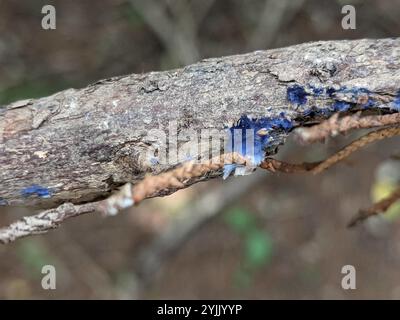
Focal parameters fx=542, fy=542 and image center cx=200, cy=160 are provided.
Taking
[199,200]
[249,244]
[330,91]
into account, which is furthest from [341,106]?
[249,244]

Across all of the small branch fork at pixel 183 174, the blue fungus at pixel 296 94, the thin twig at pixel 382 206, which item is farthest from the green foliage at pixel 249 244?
the blue fungus at pixel 296 94

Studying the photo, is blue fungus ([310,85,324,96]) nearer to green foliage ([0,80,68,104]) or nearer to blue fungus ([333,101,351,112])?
blue fungus ([333,101,351,112])

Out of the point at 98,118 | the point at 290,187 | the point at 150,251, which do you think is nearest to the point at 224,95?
the point at 98,118

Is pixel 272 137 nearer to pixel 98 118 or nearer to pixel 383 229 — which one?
pixel 98 118

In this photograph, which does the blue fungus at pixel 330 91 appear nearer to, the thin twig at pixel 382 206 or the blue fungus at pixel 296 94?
the blue fungus at pixel 296 94

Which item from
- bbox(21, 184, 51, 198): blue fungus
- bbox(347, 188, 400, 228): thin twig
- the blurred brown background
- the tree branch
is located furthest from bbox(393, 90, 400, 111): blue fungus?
the blurred brown background

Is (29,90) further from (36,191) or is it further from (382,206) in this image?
(382,206)
